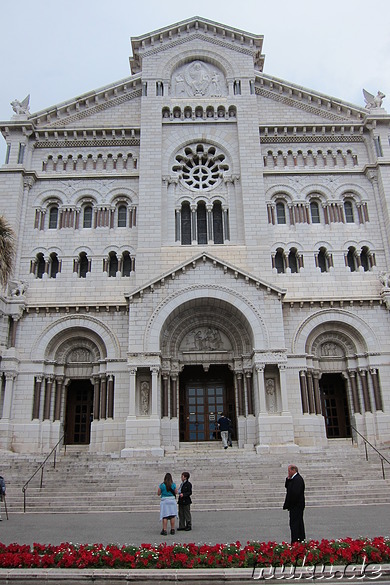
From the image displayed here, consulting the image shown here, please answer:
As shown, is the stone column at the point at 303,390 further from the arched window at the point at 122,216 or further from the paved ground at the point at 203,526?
the arched window at the point at 122,216

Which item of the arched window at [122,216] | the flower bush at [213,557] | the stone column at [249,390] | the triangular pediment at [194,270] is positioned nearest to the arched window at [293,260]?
the triangular pediment at [194,270]

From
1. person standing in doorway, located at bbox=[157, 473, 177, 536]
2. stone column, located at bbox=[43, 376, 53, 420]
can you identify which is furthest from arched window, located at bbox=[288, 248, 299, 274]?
person standing in doorway, located at bbox=[157, 473, 177, 536]

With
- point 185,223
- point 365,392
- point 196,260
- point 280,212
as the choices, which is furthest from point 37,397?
point 280,212

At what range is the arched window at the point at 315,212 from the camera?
1224 inches

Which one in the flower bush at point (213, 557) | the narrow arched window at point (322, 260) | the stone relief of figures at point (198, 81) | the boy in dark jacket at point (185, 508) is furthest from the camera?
the stone relief of figures at point (198, 81)

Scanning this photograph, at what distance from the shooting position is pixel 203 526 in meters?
13.6

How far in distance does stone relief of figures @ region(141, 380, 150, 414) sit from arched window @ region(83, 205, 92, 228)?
11.0 meters

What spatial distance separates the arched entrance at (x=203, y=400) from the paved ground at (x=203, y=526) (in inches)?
432

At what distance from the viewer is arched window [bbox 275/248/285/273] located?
98.3ft

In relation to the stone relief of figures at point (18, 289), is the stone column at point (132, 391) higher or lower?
lower

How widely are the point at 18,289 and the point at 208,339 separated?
11.0m

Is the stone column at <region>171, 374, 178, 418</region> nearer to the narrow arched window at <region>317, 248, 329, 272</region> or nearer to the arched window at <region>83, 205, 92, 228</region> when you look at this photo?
A: the narrow arched window at <region>317, 248, 329, 272</region>

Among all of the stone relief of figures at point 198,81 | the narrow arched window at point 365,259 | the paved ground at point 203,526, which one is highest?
the stone relief of figures at point 198,81

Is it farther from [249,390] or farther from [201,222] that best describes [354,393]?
[201,222]
